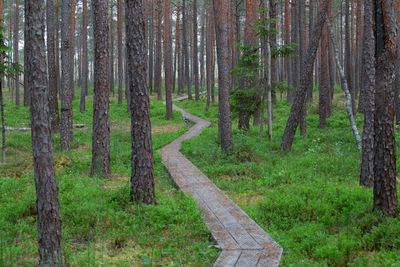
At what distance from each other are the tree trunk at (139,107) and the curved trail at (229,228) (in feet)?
4.16

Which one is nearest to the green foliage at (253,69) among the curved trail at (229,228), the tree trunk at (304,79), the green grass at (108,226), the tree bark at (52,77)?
the tree trunk at (304,79)

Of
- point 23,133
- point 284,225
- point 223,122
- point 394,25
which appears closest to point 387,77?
point 394,25

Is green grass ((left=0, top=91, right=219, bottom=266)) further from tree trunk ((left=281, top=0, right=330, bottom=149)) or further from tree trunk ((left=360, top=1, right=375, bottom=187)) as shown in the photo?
tree trunk ((left=281, top=0, right=330, bottom=149))

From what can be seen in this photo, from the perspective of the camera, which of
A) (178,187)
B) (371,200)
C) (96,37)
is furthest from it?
(96,37)

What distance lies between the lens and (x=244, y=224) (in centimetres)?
580

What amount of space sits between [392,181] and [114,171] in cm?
757

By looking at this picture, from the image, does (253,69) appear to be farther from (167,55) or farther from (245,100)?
(167,55)

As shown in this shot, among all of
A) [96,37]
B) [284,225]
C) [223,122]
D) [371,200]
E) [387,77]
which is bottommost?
[284,225]

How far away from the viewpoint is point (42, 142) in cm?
419

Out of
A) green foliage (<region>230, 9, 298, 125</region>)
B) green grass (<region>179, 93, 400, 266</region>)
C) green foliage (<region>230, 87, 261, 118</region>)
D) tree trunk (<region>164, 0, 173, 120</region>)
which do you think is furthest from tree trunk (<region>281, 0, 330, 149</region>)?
tree trunk (<region>164, 0, 173, 120</region>)

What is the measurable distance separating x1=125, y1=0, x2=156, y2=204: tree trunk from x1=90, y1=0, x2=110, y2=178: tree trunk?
108 inches

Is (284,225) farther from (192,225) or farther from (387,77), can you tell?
(387,77)

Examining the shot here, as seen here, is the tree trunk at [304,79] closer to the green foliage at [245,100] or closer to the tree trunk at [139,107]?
the green foliage at [245,100]

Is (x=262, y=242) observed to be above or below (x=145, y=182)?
below
